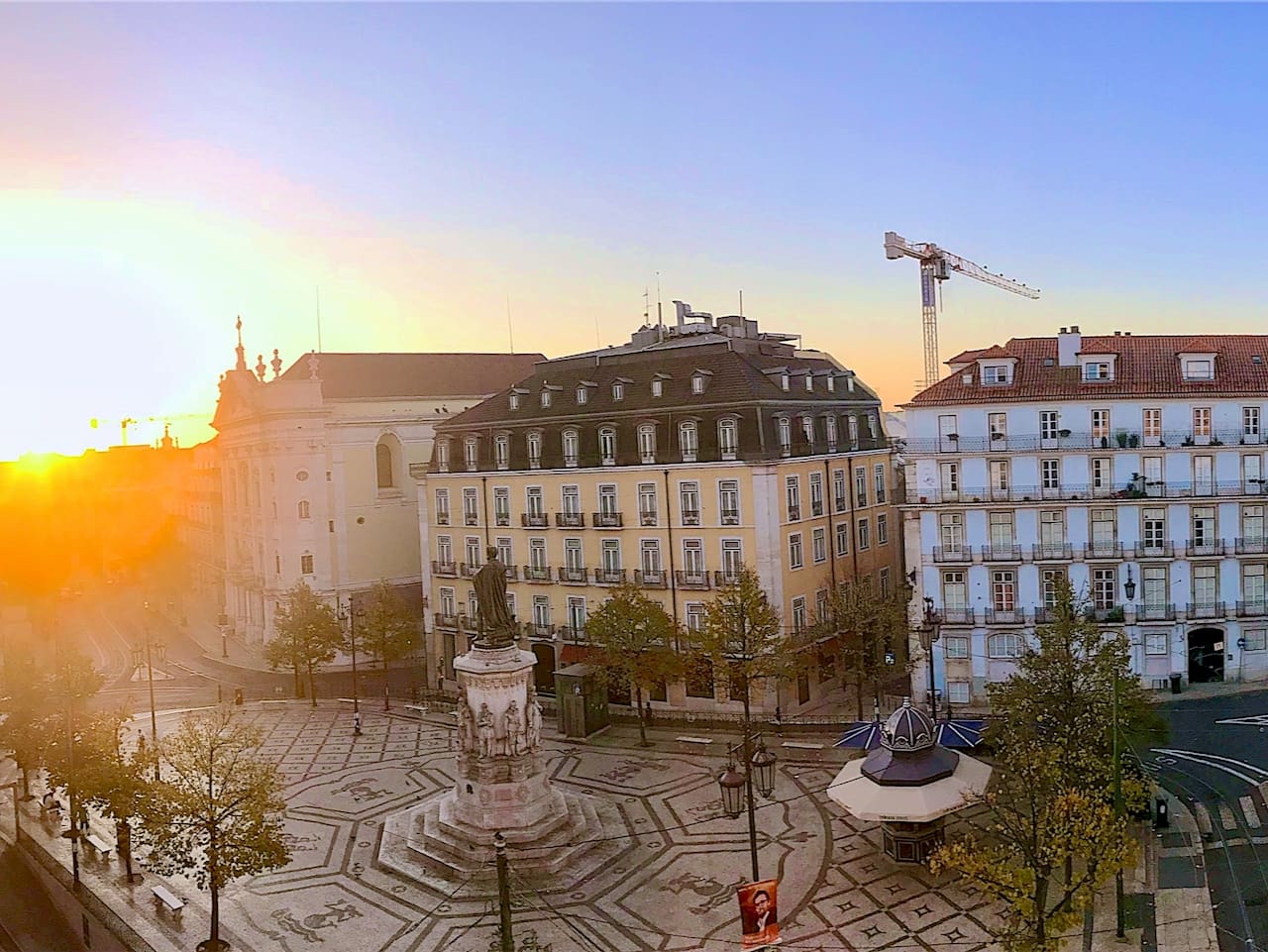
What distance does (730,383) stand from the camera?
44.0 meters

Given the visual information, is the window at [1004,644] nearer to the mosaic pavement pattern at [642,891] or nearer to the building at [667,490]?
the building at [667,490]

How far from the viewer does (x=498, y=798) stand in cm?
2753

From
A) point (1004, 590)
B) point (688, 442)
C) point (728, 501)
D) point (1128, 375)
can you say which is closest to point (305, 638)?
point (688, 442)

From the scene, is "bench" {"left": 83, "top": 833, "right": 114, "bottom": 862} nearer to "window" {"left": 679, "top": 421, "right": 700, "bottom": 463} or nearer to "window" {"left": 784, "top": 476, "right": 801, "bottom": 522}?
"window" {"left": 679, "top": 421, "right": 700, "bottom": 463}

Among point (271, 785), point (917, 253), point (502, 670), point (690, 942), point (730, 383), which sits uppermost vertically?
point (917, 253)

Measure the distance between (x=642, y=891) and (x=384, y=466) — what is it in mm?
46784

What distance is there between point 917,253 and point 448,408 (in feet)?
177

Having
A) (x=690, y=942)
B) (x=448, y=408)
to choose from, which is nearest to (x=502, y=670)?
(x=690, y=942)

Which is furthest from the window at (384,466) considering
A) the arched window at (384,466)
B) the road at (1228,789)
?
the road at (1228,789)

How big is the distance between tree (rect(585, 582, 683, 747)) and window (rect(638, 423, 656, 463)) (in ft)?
20.7

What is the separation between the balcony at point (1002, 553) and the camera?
41312 mm

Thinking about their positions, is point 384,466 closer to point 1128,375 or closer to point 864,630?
point 864,630

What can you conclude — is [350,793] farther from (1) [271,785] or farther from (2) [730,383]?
(2) [730,383]

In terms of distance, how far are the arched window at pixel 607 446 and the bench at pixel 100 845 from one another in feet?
78.3
